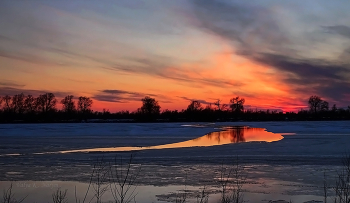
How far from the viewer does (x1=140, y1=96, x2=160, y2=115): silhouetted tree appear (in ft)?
375

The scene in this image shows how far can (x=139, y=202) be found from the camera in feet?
25.4

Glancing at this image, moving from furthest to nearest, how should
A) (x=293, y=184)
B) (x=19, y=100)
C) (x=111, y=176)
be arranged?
(x=19, y=100), (x=111, y=176), (x=293, y=184)

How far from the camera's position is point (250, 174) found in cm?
1094

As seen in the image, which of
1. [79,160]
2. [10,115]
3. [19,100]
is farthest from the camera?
[19,100]

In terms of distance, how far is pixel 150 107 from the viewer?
116188mm

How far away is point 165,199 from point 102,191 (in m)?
1.71

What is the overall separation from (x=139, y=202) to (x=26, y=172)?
17.5 ft

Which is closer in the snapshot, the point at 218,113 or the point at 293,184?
the point at 293,184

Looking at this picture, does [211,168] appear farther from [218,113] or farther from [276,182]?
[218,113]

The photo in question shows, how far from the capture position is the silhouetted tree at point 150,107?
11438cm

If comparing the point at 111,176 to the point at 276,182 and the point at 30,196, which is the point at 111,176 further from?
the point at 276,182

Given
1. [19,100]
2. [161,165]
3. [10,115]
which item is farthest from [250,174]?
[19,100]

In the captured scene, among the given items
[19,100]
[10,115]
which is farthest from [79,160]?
[19,100]

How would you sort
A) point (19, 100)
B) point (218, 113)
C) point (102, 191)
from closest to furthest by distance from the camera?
point (102, 191), point (19, 100), point (218, 113)
